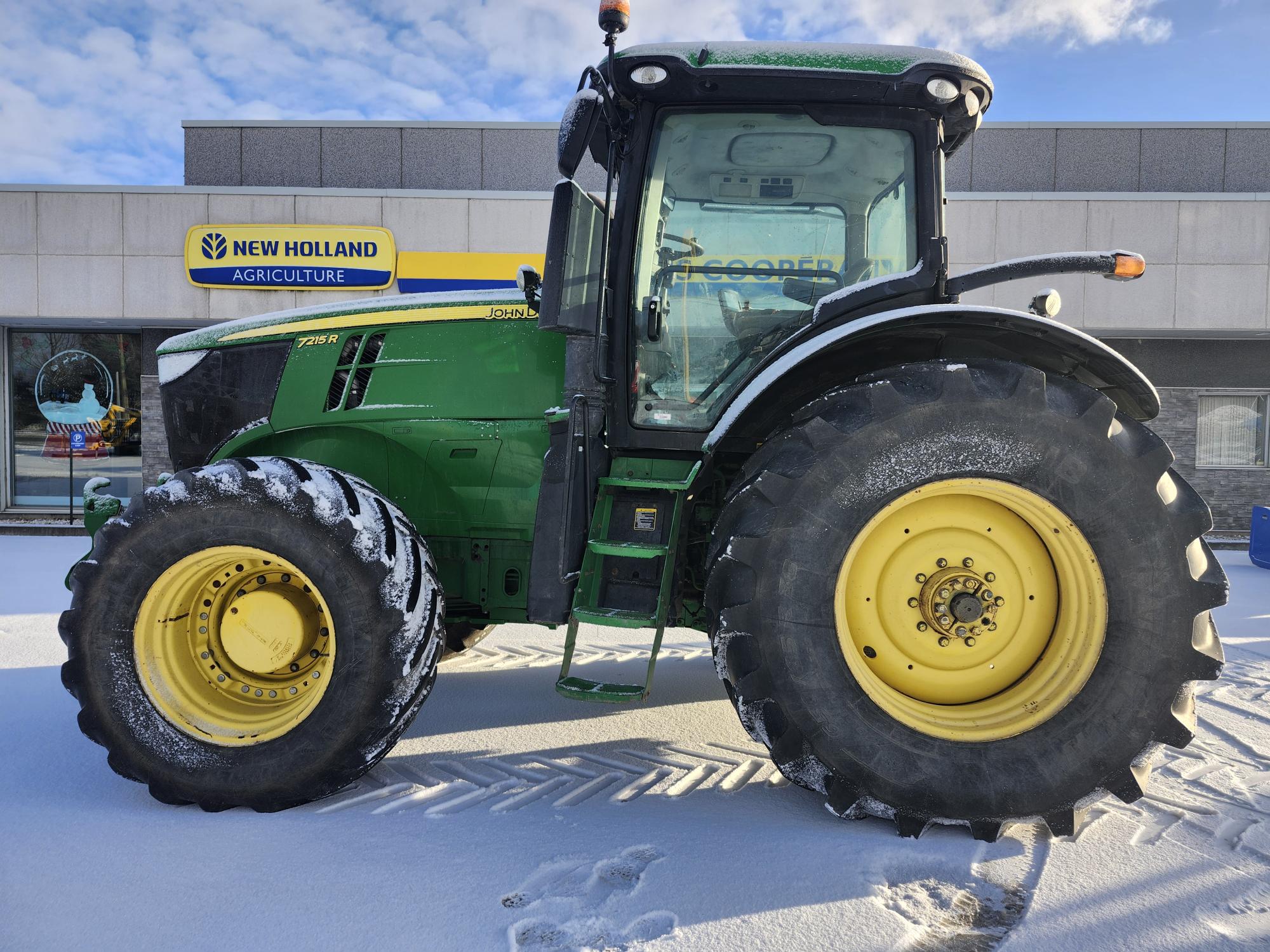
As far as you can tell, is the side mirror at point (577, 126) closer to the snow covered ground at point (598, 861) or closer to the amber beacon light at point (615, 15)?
the amber beacon light at point (615, 15)

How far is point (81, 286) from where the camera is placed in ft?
33.0

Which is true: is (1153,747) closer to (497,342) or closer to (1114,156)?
(497,342)

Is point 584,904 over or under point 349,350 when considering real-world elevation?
under

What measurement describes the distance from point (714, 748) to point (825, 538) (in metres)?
1.12

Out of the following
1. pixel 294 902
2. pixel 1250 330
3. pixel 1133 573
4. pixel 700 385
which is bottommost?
pixel 294 902

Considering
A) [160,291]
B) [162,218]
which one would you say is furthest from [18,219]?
[160,291]

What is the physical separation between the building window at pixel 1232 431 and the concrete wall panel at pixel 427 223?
9.99 meters

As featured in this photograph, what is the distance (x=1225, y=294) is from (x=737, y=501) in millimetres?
10478

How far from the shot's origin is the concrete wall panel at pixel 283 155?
35.0 feet

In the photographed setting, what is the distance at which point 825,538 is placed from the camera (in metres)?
2.16

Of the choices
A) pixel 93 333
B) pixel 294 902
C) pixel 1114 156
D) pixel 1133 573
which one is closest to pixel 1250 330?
pixel 1114 156

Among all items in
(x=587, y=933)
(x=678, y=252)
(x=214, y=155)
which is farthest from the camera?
(x=214, y=155)

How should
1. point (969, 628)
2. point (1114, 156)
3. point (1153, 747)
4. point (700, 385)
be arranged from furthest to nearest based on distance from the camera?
1. point (1114, 156)
2. point (700, 385)
3. point (969, 628)
4. point (1153, 747)

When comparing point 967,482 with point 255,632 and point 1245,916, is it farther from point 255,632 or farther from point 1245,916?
point 255,632
